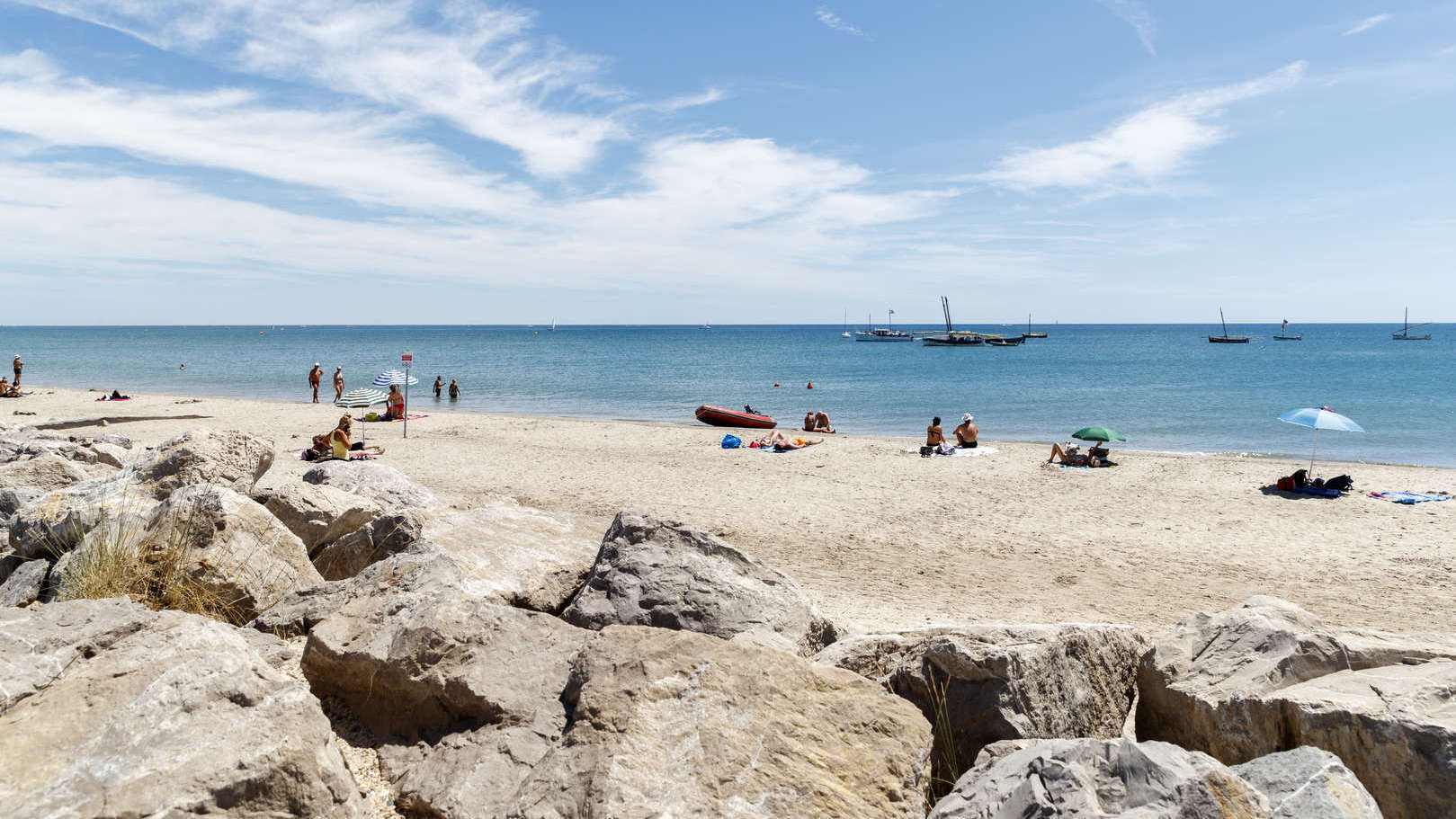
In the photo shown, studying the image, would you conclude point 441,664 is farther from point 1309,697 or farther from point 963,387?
point 963,387

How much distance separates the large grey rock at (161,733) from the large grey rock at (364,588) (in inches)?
39.5

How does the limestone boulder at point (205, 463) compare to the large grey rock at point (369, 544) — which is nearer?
the large grey rock at point (369, 544)

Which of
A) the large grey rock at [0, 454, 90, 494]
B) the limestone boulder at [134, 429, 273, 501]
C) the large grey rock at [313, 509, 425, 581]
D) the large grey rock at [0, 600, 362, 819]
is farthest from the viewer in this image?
the large grey rock at [0, 454, 90, 494]

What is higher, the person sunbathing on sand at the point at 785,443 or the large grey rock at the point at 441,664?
the large grey rock at the point at 441,664

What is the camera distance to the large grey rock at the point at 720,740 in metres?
2.92

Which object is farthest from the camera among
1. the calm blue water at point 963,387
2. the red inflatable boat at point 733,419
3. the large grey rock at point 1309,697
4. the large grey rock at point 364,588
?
the calm blue water at point 963,387

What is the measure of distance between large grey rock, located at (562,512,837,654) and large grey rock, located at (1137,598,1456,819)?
1.93 m

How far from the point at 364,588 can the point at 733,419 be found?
968 inches

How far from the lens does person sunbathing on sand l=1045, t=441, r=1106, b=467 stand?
19.6m

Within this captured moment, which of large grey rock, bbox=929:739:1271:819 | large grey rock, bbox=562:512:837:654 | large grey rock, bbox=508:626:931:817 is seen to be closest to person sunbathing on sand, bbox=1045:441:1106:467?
large grey rock, bbox=562:512:837:654

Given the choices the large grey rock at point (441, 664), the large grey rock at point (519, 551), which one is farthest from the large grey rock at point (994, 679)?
the large grey rock at point (519, 551)

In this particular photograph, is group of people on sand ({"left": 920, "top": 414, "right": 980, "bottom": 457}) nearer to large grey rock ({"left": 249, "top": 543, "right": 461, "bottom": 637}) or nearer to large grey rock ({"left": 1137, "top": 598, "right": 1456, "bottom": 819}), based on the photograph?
large grey rock ({"left": 1137, "top": 598, "right": 1456, "bottom": 819})

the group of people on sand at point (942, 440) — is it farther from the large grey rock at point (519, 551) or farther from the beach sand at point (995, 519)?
the large grey rock at point (519, 551)

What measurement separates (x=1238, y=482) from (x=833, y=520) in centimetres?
930
